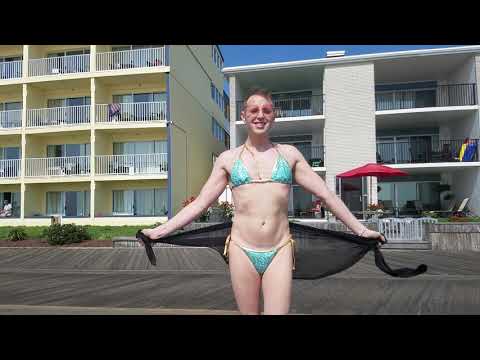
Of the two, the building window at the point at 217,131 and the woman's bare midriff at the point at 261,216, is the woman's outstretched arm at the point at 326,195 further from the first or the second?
the building window at the point at 217,131

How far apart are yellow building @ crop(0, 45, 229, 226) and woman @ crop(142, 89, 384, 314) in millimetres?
20232

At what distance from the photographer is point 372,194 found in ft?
70.2

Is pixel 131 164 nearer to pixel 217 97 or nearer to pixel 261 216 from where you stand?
pixel 217 97

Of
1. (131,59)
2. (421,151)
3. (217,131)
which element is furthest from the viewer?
(217,131)

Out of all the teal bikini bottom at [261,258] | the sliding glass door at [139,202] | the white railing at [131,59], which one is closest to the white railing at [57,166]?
the sliding glass door at [139,202]

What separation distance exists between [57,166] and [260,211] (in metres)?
24.8

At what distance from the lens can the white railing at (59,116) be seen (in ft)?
79.4

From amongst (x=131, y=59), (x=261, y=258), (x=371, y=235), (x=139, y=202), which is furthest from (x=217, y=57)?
(x=261, y=258)

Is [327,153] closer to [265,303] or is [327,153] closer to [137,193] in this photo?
[137,193]

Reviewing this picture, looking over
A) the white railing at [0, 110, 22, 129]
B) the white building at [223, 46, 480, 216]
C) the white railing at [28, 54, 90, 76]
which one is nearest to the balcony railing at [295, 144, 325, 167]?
the white building at [223, 46, 480, 216]

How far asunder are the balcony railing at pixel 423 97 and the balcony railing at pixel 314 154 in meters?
4.09

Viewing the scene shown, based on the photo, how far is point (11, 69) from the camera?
25.9 metres

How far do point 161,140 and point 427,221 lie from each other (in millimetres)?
15615

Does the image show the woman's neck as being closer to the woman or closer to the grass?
the woman
